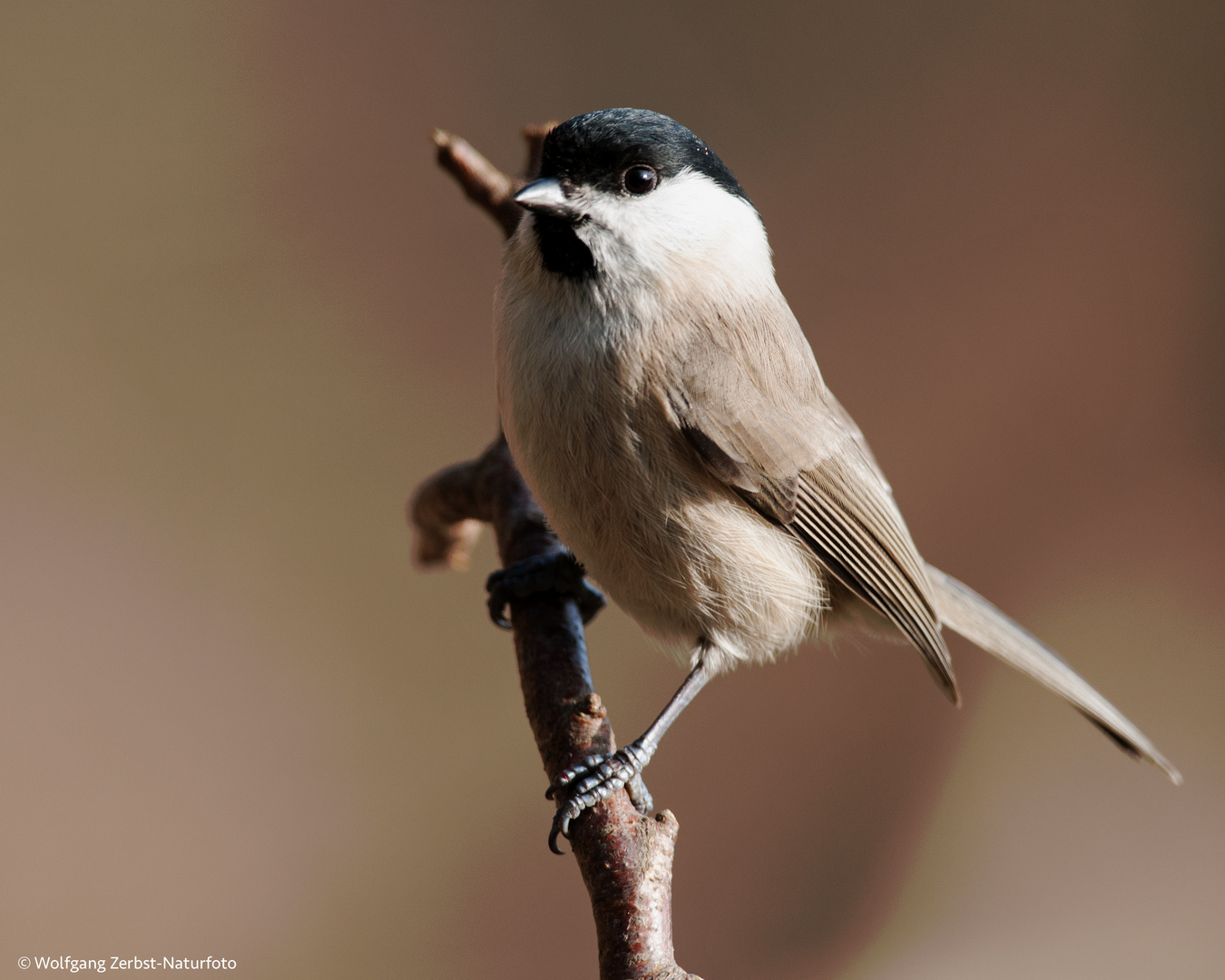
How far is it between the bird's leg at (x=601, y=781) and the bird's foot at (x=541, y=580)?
23cm

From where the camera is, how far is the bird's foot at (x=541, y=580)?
1.16 meters

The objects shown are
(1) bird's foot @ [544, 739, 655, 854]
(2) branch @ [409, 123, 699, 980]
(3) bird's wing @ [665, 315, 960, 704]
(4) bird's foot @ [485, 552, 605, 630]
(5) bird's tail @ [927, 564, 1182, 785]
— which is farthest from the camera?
(5) bird's tail @ [927, 564, 1182, 785]

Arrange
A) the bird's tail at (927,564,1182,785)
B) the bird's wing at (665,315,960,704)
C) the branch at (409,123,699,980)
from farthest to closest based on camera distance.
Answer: the bird's tail at (927,564,1182,785), the bird's wing at (665,315,960,704), the branch at (409,123,699,980)

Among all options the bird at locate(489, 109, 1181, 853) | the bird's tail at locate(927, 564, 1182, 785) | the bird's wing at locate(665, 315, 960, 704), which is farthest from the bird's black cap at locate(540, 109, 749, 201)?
the bird's tail at locate(927, 564, 1182, 785)

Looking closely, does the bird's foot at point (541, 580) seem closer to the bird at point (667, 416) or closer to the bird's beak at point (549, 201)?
the bird at point (667, 416)

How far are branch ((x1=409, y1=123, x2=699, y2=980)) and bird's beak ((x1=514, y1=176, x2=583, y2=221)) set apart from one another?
37 cm

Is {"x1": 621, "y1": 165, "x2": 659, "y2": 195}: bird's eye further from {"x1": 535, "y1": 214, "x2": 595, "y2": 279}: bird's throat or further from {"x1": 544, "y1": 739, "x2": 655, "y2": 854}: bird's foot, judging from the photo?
{"x1": 544, "y1": 739, "x2": 655, "y2": 854}: bird's foot

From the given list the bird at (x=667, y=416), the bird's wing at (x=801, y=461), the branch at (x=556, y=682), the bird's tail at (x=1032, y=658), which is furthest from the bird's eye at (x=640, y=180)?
the bird's tail at (x=1032, y=658)

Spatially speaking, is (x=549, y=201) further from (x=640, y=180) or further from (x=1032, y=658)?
(x=1032, y=658)

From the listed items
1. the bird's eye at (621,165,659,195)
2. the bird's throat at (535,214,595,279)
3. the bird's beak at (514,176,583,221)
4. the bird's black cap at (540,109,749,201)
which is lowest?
the bird's throat at (535,214,595,279)

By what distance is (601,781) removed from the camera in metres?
0.88

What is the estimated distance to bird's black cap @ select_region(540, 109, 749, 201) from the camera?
37.5 inches

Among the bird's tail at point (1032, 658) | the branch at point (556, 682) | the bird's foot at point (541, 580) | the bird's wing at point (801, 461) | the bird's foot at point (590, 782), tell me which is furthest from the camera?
the bird's tail at point (1032, 658)

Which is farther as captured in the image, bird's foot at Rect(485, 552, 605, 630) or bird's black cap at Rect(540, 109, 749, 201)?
bird's foot at Rect(485, 552, 605, 630)
